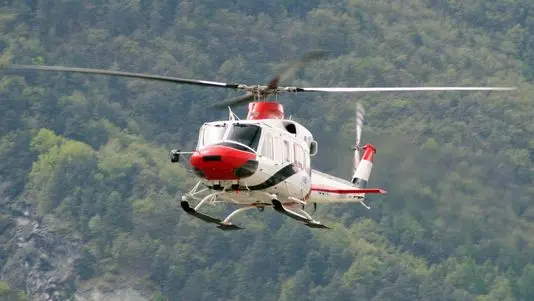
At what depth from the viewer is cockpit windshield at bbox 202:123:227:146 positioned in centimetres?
4475

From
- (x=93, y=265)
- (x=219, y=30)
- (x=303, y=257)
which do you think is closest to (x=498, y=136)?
(x=303, y=257)

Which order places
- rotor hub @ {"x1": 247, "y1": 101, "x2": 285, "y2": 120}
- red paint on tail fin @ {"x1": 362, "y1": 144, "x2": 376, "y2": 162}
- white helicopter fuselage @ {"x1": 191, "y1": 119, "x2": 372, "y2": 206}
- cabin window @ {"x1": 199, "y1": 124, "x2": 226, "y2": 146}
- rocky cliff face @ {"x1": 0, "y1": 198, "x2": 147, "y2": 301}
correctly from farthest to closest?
rocky cliff face @ {"x1": 0, "y1": 198, "x2": 147, "y2": 301} → red paint on tail fin @ {"x1": 362, "y1": 144, "x2": 376, "y2": 162} → rotor hub @ {"x1": 247, "y1": 101, "x2": 285, "y2": 120} → cabin window @ {"x1": 199, "y1": 124, "x2": 226, "y2": 146} → white helicopter fuselage @ {"x1": 191, "y1": 119, "x2": 372, "y2": 206}

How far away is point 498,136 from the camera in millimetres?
107562

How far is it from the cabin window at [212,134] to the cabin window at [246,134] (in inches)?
6.2

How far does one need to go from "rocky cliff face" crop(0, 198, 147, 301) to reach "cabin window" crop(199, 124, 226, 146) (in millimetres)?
50510

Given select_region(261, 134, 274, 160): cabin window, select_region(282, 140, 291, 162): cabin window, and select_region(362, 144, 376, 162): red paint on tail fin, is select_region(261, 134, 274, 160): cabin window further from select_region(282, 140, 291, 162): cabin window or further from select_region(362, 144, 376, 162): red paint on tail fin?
select_region(362, 144, 376, 162): red paint on tail fin

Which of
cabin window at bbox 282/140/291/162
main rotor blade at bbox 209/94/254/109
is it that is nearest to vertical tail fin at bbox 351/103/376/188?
main rotor blade at bbox 209/94/254/109

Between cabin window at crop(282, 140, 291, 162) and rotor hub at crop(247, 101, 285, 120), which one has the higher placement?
rotor hub at crop(247, 101, 285, 120)

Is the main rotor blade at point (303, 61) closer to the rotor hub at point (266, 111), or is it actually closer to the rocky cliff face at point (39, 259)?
the rotor hub at point (266, 111)

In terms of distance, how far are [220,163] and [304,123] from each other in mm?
63277

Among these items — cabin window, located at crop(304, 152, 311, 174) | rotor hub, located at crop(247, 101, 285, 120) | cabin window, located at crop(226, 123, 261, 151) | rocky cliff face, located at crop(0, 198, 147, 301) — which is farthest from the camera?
rocky cliff face, located at crop(0, 198, 147, 301)

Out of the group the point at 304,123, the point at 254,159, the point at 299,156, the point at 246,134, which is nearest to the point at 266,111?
the point at 299,156

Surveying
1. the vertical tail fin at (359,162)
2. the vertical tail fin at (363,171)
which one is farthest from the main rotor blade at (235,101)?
the vertical tail fin at (363,171)

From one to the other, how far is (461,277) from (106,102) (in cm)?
3154
